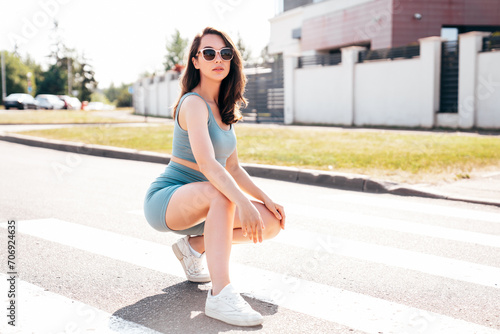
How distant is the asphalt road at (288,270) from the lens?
10.0 ft

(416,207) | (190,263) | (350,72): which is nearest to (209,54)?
(190,263)

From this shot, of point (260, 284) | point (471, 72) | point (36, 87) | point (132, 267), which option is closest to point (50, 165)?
point (132, 267)

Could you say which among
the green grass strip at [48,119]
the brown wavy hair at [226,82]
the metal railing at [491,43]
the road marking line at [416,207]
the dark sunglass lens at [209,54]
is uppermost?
the metal railing at [491,43]

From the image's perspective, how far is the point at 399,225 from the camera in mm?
5512

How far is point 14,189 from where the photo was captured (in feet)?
24.3

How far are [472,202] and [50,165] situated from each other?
718 cm

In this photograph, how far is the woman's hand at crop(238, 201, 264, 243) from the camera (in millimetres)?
3029

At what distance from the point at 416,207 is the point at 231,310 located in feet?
13.2

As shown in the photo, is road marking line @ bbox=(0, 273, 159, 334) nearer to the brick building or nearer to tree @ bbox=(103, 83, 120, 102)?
the brick building

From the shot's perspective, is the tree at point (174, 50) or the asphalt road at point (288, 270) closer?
the asphalt road at point (288, 270)

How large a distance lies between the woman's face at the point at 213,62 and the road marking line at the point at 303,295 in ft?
4.36

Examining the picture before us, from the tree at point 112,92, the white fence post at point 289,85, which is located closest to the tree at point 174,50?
the white fence post at point 289,85

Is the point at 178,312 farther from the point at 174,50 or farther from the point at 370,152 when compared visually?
the point at 174,50

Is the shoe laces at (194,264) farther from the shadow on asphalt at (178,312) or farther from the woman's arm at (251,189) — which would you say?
the woman's arm at (251,189)
